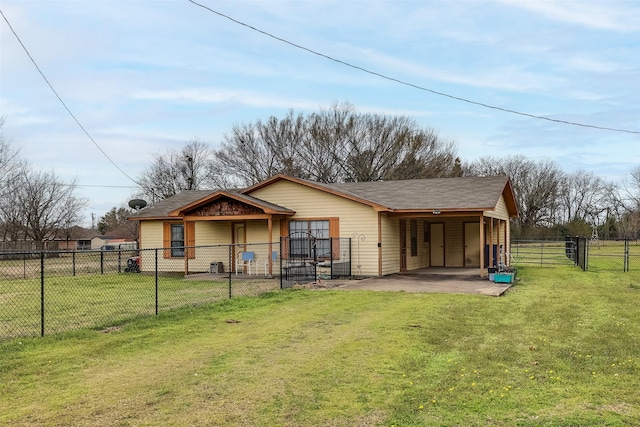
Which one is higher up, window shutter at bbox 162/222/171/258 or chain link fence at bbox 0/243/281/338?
window shutter at bbox 162/222/171/258

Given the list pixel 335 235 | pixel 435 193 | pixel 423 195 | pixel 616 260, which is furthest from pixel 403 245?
pixel 616 260

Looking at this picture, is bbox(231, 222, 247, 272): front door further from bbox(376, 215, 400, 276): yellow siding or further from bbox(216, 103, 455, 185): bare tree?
bbox(216, 103, 455, 185): bare tree

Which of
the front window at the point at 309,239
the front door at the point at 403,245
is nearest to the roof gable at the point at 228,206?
the front window at the point at 309,239

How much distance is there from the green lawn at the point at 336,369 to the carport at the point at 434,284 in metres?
3.48

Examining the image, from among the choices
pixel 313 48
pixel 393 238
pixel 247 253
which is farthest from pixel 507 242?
pixel 313 48

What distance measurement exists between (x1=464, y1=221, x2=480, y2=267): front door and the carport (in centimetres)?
362

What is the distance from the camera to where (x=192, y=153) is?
49.4m

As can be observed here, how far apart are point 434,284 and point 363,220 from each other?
Answer: 3906 millimetres

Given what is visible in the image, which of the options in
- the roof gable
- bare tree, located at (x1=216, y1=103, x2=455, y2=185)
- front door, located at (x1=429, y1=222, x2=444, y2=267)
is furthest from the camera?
bare tree, located at (x1=216, y1=103, x2=455, y2=185)

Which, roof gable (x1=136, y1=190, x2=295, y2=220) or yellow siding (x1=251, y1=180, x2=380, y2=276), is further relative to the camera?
roof gable (x1=136, y1=190, x2=295, y2=220)

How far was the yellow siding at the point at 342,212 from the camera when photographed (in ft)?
62.3

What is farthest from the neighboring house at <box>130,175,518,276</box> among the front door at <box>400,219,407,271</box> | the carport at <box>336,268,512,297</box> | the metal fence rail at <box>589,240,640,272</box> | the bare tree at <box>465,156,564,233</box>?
the bare tree at <box>465,156,564,233</box>

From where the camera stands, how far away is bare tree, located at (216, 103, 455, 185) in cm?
4300

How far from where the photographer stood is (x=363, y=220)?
19.1 metres
